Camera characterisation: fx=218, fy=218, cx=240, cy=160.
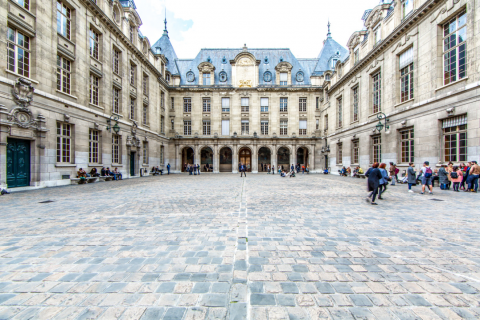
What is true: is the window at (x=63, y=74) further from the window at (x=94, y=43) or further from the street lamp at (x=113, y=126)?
the street lamp at (x=113, y=126)

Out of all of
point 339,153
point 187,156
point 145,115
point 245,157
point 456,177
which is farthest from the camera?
point 245,157

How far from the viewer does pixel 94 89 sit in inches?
695

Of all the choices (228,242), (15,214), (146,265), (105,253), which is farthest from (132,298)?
(15,214)

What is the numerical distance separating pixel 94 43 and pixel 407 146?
25868 millimetres

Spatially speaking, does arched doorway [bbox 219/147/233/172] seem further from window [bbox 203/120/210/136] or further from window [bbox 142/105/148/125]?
window [bbox 142/105/148/125]

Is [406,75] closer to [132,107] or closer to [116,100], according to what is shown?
[116,100]

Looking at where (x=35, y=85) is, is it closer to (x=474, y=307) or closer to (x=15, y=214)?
(x=15, y=214)

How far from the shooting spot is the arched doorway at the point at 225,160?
3769cm

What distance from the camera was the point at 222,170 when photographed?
37.6 metres

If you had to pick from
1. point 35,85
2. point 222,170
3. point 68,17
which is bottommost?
point 222,170

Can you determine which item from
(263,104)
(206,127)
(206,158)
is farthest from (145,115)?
(263,104)

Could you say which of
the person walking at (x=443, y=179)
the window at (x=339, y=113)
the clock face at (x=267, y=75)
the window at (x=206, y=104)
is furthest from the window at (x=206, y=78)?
the person walking at (x=443, y=179)

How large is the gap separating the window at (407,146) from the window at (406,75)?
102 inches

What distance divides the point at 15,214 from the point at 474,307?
9.48 m
